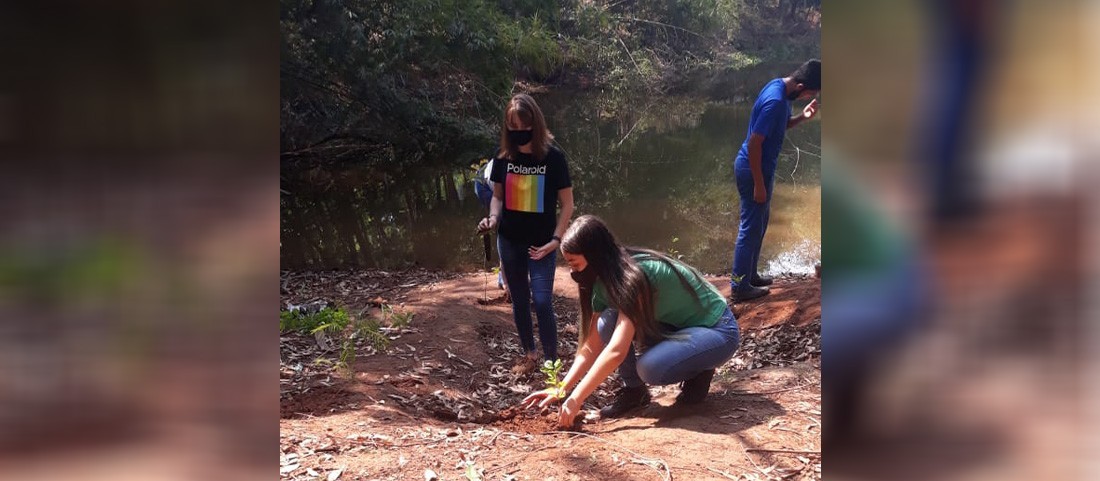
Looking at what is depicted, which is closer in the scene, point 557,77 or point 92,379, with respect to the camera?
point 92,379

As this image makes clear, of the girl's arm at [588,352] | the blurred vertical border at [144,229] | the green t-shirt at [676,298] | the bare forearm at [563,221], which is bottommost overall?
the girl's arm at [588,352]

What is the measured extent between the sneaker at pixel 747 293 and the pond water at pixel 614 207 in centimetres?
248

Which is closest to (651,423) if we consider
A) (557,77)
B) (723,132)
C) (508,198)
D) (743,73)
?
(508,198)

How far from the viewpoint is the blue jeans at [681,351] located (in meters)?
3.58

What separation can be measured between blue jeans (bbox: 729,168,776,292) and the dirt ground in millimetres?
393

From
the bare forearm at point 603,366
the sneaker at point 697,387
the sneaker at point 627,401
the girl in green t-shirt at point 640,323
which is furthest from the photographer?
the sneaker at point 627,401

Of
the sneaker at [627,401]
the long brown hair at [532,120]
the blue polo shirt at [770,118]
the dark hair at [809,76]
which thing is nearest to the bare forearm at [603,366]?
the sneaker at [627,401]

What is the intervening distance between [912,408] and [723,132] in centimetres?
2183

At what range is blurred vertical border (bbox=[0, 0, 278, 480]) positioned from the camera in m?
1.07

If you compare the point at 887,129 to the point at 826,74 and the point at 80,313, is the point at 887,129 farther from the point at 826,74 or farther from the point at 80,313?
the point at 80,313

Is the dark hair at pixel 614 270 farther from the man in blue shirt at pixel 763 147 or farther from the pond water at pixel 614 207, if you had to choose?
the pond water at pixel 614 207

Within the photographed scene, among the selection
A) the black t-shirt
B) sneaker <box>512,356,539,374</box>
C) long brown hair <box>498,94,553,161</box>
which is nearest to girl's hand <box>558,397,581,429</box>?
the black t-shirt

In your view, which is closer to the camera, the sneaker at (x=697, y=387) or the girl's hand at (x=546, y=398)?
the girl's hand at (x=546, y=398)

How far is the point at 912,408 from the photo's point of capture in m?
0.97
